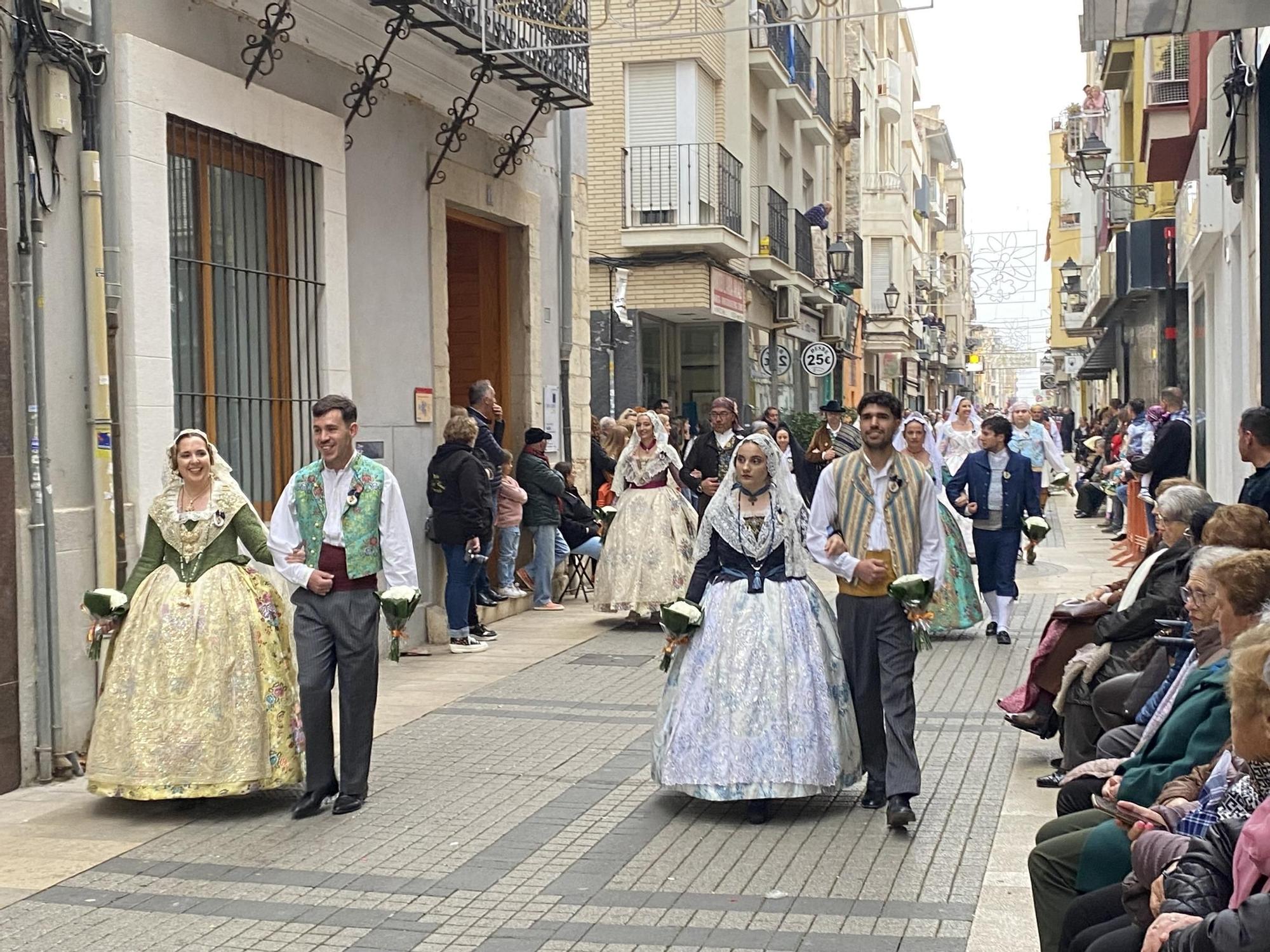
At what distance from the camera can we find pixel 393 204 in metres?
11.7

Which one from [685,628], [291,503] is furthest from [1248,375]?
[291,503]

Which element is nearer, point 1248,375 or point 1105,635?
point 1105,635

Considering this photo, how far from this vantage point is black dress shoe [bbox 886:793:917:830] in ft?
21.3

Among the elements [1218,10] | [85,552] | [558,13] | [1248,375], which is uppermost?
[558,13]

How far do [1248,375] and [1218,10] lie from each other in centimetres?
418

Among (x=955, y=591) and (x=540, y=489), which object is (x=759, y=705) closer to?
(x=955, y=591)

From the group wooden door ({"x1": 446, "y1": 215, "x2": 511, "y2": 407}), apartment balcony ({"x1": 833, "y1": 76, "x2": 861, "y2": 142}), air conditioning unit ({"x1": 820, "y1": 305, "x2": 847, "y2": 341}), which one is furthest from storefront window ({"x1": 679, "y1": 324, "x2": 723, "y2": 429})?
wooden door ({"x1": 446, "y1": 215, "x2": 511, "y2": 407})

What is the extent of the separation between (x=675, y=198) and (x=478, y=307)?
912 cm

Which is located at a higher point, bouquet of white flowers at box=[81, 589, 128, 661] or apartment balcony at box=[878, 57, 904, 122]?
apartment balcony at box=[878, 57, 904, 122]

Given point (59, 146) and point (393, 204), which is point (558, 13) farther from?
point (59, 146)

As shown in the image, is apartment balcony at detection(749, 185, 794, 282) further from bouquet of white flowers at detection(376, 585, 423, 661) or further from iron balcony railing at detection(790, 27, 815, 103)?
bouquet of white flowers at detection(376, 585, 423, 661)

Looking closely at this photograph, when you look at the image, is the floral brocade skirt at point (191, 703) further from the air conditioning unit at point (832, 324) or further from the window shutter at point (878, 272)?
the window shutter at point (878, 272)

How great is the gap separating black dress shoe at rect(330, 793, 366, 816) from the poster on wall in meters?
7.54

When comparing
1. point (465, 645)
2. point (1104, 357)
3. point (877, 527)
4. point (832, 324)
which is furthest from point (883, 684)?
point (1104, 357)
